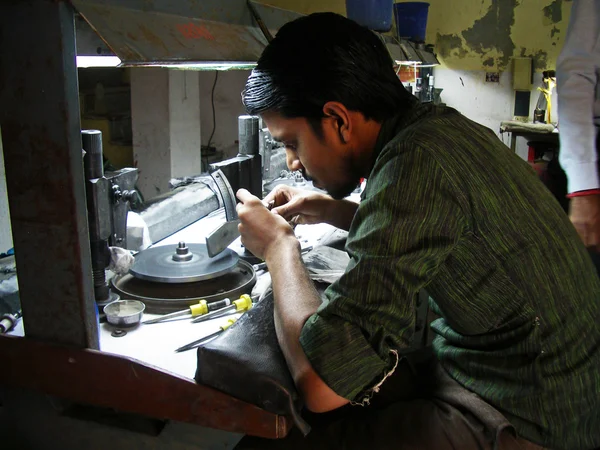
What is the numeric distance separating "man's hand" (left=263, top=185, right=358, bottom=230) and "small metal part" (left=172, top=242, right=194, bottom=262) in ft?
1.03

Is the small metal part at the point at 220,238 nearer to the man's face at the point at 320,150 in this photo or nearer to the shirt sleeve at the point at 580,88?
the man's face at the point at 320,150

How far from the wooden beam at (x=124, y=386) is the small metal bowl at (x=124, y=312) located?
211mm

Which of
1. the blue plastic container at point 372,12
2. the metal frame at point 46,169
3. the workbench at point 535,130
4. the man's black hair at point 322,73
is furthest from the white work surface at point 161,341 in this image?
the workbench at point 535,130

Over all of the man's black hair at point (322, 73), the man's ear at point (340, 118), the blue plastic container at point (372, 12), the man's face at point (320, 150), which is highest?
the blue plastic container at point (372, 12)

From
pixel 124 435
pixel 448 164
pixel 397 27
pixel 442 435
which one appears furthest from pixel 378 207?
pixel 397 27

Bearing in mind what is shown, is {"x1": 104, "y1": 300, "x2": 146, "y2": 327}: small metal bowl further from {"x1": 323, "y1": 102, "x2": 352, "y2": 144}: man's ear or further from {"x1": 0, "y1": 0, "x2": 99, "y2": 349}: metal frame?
{"x1": 323, "y1": 102, "x2": 352, "y2": 144}: man's ear

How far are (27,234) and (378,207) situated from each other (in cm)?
75

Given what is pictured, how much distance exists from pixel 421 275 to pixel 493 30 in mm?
5088

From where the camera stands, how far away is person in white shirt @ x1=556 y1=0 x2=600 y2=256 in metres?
2.01

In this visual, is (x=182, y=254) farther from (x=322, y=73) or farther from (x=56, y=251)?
(x=322, y=73)

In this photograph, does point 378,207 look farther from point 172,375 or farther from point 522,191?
point 172,375

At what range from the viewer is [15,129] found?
1159 mm

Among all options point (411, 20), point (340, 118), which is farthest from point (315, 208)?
point (411, 20)

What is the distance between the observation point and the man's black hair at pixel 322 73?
121 centimetres
